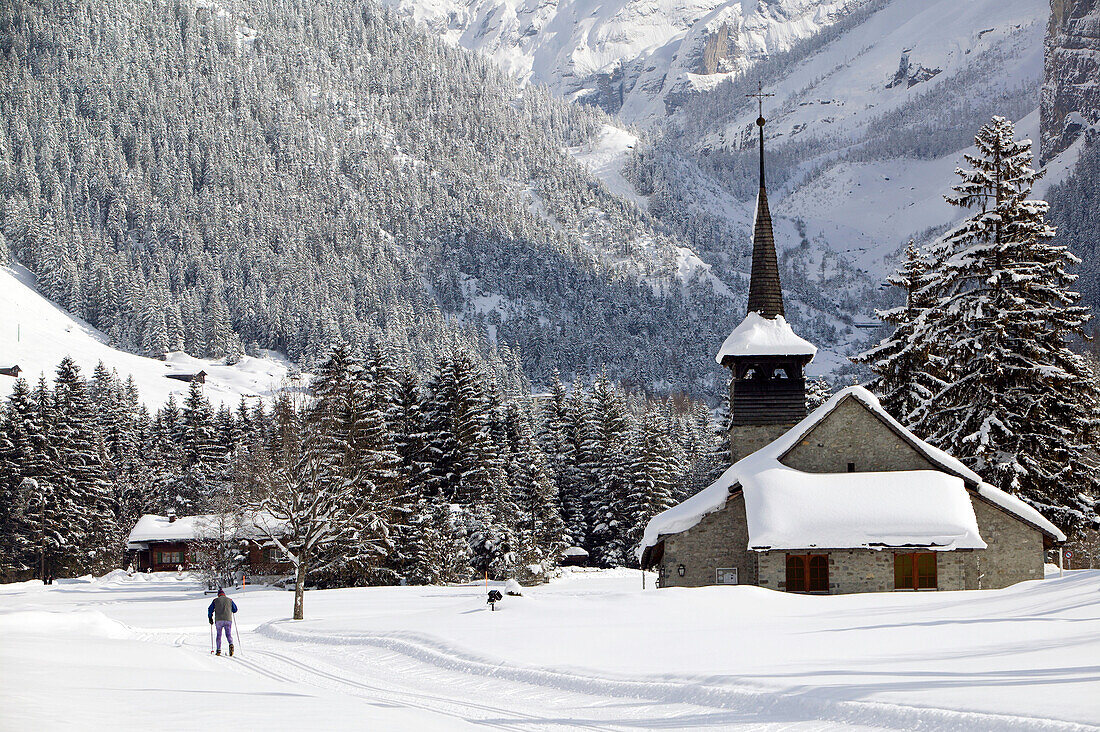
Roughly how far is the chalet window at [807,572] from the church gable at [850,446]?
356 centimetres

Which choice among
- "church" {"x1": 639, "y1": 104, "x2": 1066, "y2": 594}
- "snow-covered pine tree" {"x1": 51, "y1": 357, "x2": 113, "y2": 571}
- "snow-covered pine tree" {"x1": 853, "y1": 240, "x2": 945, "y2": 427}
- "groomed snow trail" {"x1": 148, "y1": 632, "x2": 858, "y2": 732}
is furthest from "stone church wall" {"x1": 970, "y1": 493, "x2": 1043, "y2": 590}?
"snow-covered pine tree" {"x1": 51, "y1": 357, "x2": 113, "y2": 571}

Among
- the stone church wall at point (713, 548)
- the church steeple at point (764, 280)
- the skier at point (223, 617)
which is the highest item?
the church steeple at point (764, 280)

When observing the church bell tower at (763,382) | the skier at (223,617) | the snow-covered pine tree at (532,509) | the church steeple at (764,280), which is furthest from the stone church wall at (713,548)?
the snow-covered pine tree at (532,509)

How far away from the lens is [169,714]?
38.8 feet

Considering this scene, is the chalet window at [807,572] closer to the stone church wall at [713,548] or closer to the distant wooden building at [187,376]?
the stone church wall at [713,548]

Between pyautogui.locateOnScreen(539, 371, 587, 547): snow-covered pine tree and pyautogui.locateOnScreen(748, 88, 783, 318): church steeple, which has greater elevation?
pyautogui.locateOnScreen(748, 88, 783, 318): church steeple

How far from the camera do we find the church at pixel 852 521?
110ft

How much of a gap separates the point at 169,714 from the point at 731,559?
1045 inches

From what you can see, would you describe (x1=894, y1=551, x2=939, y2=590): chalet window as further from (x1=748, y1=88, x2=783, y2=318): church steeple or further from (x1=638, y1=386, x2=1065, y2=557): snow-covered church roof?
(x1=748, y1=88, x2=783, y2=318): church steeple

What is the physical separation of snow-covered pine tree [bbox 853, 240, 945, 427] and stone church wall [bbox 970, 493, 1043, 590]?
5262 millimetres

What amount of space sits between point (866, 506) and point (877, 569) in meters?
1.99

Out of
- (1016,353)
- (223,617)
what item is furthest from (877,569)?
(223,617)

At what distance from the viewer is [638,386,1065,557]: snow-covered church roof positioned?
A: 33156 millimetres

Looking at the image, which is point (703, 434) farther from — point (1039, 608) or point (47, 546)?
point (1039, 608)
